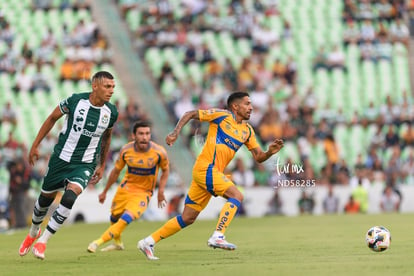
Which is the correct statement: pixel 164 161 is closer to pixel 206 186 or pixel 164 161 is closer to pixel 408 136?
pixel 206 186

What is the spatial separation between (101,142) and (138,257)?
167 cm

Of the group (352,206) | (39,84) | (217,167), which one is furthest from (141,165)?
(39,84)

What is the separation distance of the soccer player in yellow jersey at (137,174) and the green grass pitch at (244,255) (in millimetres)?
668

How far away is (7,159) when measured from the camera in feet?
89.7

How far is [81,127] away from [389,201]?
17292mm

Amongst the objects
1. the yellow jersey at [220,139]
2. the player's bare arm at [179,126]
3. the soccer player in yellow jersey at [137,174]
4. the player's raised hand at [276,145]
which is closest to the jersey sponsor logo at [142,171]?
the soccer player in yellow jersey at [137,174]

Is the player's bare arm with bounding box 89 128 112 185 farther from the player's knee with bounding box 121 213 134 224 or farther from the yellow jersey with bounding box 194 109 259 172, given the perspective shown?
the player's knee with bounding box 121 213 134 224

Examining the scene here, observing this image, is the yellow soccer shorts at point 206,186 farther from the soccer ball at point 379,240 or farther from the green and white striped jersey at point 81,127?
the soccer ball at point 379,240

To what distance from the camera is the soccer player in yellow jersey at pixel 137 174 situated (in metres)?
15.4

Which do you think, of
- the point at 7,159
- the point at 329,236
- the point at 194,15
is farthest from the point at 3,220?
the point at 194,15

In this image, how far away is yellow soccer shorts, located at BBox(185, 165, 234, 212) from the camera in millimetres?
12727

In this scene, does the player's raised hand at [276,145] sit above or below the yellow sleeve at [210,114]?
below

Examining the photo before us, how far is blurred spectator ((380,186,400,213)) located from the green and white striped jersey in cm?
1697

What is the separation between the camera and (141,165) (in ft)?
51.3
